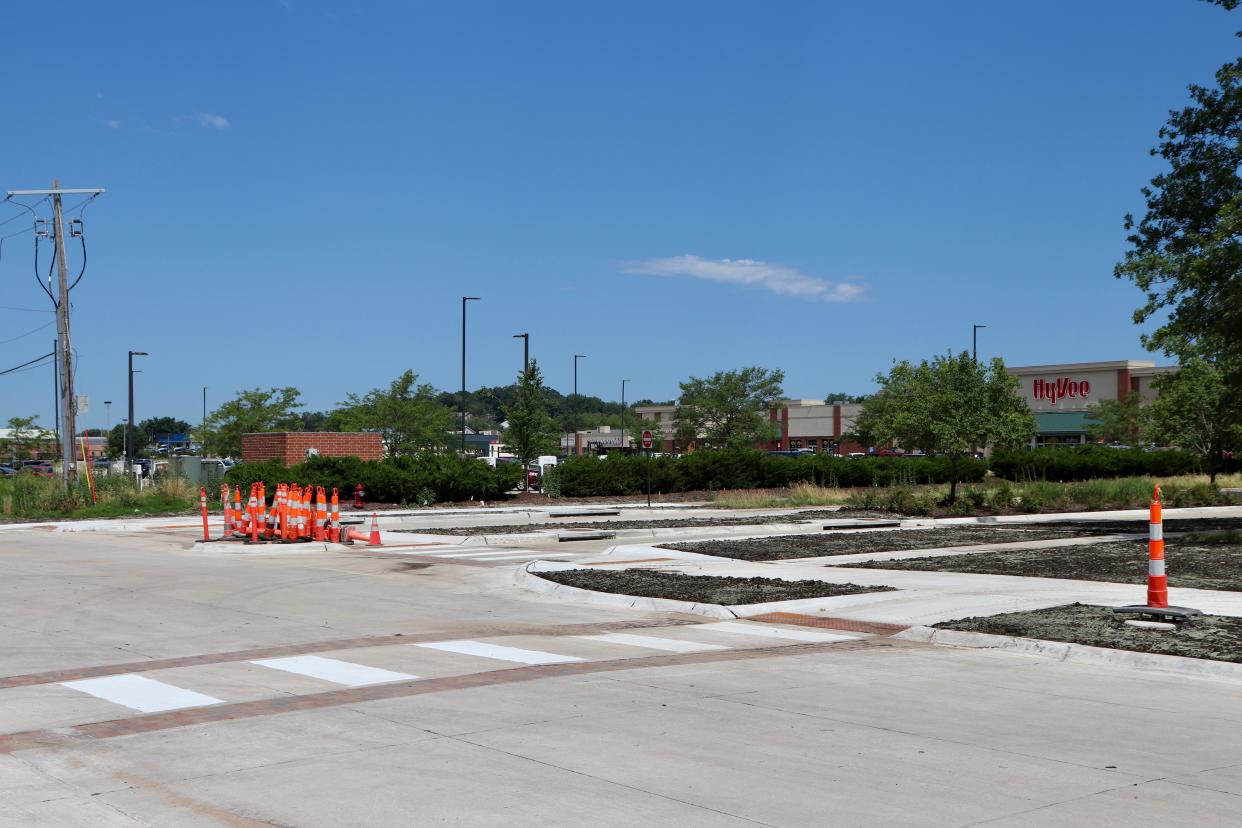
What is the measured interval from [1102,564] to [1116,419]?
64.5 m

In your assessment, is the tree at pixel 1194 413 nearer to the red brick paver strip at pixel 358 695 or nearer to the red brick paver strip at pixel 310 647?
the red brick paver strip at pixel 310 647

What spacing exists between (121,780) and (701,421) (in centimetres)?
8128

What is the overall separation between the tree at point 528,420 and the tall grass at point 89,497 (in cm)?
1149

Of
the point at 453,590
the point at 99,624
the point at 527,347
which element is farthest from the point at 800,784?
the point at 527,347

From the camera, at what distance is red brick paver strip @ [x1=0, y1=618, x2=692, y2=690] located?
389 inches

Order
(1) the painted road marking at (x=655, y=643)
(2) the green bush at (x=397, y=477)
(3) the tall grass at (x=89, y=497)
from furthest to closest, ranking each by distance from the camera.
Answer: (2) the green bush at (x=397, y=477) < (3) the tall grass at (x=89, y=497) < (1) the painted road marking at (x=655, y=643)

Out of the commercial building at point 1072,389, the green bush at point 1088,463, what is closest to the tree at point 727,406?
the commercial building at point 1072,389

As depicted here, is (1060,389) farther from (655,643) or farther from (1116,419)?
(655,643)

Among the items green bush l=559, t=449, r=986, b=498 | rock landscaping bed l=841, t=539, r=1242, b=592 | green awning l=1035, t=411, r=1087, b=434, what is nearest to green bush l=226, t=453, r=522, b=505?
green bush l=559, t=449, r=986, b=498

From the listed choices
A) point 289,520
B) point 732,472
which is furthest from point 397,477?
point 732,472

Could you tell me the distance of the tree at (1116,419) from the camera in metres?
75.2

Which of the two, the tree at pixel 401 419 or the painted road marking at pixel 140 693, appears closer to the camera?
the painted road marking at pixel 140 693

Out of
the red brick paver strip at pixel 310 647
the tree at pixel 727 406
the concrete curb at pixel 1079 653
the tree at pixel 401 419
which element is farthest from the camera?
the tree at pixel 727 406

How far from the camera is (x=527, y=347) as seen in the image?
56.1m
